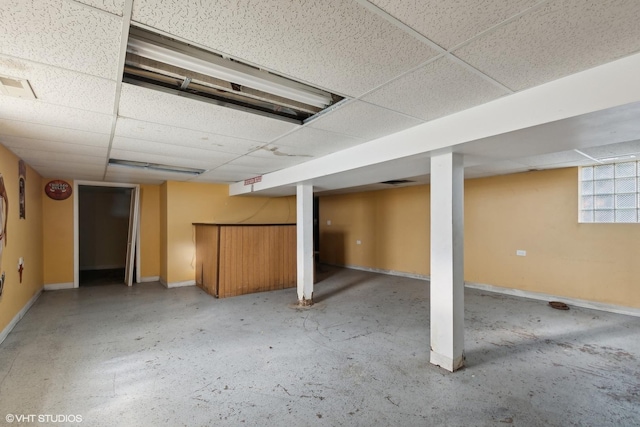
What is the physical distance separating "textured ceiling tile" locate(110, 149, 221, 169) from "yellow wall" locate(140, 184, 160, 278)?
9.46ft

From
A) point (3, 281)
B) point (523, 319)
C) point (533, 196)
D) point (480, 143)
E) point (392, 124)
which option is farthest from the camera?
point (533, 196)

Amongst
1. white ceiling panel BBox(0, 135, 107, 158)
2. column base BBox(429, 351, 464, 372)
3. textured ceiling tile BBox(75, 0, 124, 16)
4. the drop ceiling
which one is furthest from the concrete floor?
textured ceiling tile BBox(75, 0, 124, 16)

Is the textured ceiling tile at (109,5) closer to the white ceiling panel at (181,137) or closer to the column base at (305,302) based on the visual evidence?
the white ceiling panel at (181,137)

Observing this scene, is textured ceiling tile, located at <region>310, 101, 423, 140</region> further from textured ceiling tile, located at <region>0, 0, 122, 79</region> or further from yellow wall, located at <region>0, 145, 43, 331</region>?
yellow wall, located at <region>0, 145, 43, 331</region>

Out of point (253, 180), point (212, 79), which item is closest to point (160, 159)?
point (253, 180)

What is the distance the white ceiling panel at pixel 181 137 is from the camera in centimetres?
259

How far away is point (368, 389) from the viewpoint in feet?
7.77

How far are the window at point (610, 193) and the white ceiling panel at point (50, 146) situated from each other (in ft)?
22.4

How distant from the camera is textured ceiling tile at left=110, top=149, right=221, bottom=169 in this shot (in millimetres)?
3597

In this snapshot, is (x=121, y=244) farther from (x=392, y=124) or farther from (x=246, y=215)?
(x=392, y=124)

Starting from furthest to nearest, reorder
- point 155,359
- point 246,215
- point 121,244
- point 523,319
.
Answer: point 121,244 → point 246,215 → point 523,319 → point 155,359

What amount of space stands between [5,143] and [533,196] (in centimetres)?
740

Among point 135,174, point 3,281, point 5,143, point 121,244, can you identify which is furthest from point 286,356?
point 121,244

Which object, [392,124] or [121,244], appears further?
[121,244]
